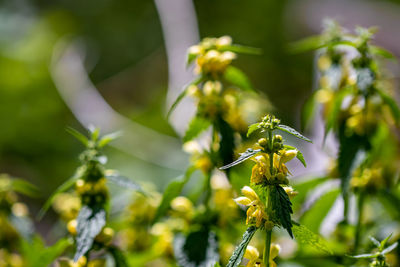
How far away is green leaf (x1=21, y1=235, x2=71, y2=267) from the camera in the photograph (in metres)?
0.72

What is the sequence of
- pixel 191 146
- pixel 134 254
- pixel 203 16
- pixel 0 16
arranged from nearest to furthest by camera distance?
1. pixel 191 146
2. pixel 134 254
3. pixel 0 16
4. pixel 203 16

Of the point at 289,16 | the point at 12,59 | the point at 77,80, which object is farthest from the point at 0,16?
the point at 289,16

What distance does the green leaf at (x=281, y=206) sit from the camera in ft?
1.57

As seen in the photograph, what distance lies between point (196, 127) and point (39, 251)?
37 cm

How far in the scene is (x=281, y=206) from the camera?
0.50m

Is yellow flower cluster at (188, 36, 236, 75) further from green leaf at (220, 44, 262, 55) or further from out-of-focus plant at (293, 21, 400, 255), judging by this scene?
out-of-focus plant at (293, 21, 400, 255)

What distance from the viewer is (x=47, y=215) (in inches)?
99.0

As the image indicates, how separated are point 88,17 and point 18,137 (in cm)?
147

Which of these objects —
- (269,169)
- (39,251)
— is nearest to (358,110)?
(269,169)

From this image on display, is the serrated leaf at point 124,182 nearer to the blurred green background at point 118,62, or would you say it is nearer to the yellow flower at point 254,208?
the yellow flower at point 254,208

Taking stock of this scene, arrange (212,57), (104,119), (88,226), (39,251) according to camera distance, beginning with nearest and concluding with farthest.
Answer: (88,226), (212,57), (39,251), (104,119)

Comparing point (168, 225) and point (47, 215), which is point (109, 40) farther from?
point (168, 225)

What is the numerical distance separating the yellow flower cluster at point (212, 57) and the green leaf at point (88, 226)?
27 cm

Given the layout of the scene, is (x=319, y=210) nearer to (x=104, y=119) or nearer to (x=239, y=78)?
(x=239, y=78)
